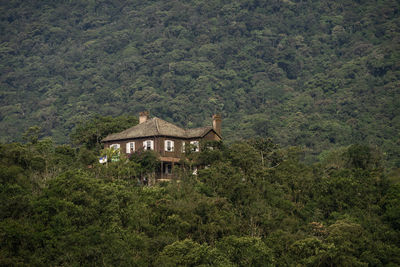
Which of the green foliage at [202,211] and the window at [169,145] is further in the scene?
the window at [169,145]

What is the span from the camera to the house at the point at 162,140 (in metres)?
57.9

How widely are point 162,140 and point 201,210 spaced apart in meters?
12.1

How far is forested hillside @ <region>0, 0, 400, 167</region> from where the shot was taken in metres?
130

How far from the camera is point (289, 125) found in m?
127

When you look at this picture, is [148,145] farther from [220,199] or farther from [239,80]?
[239,80]

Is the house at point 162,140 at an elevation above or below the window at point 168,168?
above

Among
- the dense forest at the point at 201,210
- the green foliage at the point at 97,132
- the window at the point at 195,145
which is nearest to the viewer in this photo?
the dense forest at the point at 201,210

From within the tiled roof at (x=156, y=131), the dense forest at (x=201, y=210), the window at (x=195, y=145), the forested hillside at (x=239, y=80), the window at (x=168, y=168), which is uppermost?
the forested hillside at (x=239, y=80)

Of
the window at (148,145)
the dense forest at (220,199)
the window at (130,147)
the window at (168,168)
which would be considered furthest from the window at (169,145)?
the window at (130,147)

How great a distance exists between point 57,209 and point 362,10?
169m

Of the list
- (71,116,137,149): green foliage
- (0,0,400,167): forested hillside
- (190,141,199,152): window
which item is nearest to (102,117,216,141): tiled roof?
(190,141,199,152): window

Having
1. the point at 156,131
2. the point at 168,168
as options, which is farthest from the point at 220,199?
the point at 156,131

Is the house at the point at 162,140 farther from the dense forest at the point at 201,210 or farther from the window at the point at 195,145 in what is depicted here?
the dense forest at the point at 201,210

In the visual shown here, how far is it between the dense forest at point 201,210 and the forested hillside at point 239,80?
5456cm
